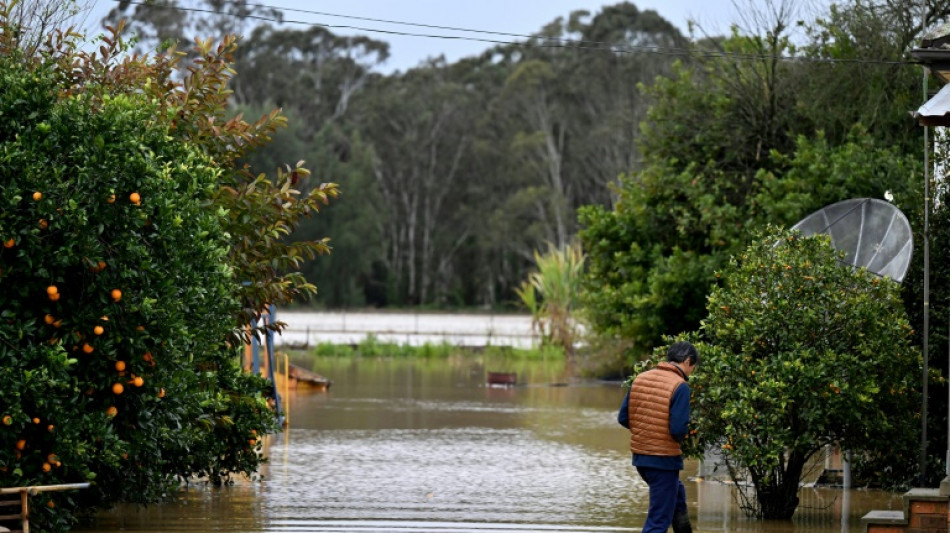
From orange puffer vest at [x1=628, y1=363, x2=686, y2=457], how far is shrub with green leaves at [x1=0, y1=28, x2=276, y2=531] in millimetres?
3405

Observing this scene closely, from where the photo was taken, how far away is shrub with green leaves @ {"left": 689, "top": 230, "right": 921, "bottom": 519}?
12.6 metres

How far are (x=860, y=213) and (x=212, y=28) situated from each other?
59.5 m

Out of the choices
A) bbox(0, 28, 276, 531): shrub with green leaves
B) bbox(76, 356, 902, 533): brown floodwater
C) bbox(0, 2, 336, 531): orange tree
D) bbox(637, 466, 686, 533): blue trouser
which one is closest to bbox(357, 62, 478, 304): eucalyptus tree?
bbox(76, 356, 902, 533): brown floodwater

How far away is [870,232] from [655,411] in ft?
17.3

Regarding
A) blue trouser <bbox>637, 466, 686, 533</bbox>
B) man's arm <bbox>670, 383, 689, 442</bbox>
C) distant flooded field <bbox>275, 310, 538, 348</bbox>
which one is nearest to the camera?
man's arm <bbox>670, 383, 689, 442</bbox>

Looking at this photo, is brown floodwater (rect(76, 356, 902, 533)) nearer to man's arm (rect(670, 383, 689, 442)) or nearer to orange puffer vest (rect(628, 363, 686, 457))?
orange puffer vest (rect(628, 363, 686, 457))

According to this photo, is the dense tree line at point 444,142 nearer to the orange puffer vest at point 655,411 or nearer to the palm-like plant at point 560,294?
the palm-like plant at point 560,294

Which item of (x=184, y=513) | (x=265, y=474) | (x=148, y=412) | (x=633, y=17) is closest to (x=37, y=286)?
(x=148, y=412)

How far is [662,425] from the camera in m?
10.4

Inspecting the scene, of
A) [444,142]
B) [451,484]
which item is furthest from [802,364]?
[444,142]

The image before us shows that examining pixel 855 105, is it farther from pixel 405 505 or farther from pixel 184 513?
pixel 184 513

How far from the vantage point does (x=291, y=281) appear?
14852mm

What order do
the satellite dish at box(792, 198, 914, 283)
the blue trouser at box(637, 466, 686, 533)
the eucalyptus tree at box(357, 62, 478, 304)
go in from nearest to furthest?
1. the blue trouser at box(637, 466, 686, 533)
2. the satellite dish at box(792, 198, 914, 283)
3. the eucalyptus tree at box(357, 62, 478, 304)

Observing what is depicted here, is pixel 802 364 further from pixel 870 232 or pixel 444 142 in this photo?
pixel 444 142
